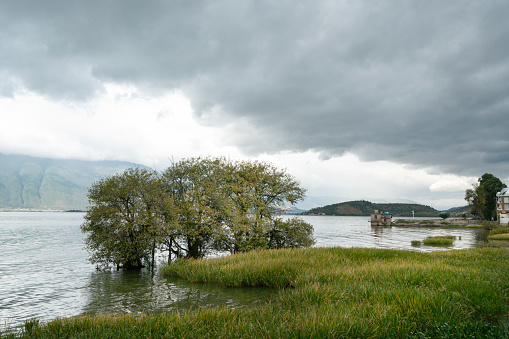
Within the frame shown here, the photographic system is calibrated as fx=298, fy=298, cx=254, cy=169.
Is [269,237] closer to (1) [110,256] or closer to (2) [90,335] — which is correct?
(1) [110,256]

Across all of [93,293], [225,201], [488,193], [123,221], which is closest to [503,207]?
[488,193]

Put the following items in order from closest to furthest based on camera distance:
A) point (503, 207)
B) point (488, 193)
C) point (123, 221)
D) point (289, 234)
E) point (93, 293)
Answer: point (93, 293) < point (123, 221) < point (289, 234) < point (503, 207) < point (488, 193)

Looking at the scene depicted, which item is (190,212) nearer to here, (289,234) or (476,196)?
(289,234)

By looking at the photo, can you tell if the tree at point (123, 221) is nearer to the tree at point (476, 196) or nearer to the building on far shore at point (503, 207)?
the building on far shore at point (503, 207)

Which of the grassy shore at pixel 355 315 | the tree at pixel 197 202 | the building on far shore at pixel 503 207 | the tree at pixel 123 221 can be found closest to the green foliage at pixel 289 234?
the tree at pixel 197 202

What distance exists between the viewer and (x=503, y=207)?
98.6 meters

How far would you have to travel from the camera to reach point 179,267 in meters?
22.8

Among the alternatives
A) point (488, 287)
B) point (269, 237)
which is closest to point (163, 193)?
point (269, 237)

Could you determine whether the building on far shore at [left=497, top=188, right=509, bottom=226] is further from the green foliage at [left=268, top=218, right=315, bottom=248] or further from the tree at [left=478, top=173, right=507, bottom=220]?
the green foliage at [left=268, top=218, right=315, bottom=248]

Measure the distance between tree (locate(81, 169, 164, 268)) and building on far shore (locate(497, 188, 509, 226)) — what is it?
345 ft

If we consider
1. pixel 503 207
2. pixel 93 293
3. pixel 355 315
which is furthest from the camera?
pixel 503 207

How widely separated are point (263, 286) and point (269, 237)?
1972 cm

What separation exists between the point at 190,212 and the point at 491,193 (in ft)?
407

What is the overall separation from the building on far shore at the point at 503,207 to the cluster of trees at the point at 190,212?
88.5 meters
